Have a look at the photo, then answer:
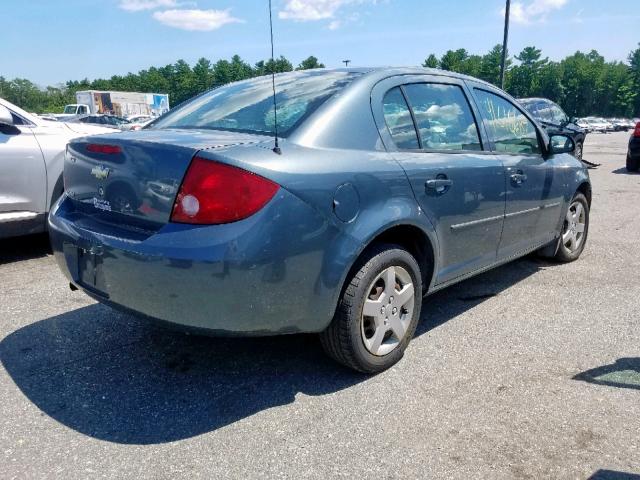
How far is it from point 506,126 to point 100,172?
9.22ft

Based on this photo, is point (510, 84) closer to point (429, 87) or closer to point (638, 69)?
point (638, 69)

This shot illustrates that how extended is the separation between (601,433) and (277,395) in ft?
4.96

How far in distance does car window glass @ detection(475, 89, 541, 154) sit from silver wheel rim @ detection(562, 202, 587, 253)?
1012 millimetres

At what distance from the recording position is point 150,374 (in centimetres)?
292

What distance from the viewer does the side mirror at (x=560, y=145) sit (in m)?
4.36

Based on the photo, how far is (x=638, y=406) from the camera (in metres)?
2.65

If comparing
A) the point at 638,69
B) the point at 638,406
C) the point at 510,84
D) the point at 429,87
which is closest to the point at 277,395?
the point at 638,406

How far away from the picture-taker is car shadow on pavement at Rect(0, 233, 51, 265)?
17.1ft

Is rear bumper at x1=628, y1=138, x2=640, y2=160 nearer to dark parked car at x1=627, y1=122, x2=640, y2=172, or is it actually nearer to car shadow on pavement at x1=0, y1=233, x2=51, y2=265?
dark parked car at x1=627, y1=122, x2=640, y2=172

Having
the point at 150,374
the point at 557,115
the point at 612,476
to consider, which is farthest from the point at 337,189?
the point at 557,115

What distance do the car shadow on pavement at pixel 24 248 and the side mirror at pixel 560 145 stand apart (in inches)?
186

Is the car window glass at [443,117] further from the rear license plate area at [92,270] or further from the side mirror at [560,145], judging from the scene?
the rear license plate area at [92,270]

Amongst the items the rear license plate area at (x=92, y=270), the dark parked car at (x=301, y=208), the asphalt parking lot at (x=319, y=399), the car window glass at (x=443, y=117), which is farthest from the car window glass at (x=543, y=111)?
the rear license plate area at (x=92, y=270)

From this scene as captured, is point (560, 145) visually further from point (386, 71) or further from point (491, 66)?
point (491, 66)
